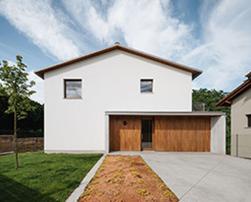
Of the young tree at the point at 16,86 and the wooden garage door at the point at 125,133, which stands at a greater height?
the young tree at the point at 16,86

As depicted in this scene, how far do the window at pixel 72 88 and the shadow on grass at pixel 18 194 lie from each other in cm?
820

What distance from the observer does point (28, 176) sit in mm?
6613

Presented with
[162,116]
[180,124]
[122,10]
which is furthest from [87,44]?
[180,124]

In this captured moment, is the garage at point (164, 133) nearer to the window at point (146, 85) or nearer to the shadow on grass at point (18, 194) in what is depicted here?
the window at point (146, 85)

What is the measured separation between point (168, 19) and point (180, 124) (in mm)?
6621

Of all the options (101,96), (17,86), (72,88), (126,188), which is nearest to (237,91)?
(101,96)

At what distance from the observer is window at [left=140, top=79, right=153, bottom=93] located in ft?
45.1

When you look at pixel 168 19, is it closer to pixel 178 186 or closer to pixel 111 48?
pixel 111 48

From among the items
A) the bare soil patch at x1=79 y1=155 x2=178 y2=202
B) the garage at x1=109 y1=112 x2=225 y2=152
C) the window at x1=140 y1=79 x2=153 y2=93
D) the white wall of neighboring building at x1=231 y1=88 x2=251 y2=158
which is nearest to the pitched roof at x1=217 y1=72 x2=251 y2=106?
the white wall of neighboring building at x1=231 y1=88 x2=251 y2=158

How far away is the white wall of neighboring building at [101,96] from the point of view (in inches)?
521

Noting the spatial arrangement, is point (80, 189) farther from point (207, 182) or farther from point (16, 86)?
point (16, 86)

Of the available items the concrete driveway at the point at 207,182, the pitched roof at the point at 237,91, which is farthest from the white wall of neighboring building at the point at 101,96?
the concrete driveway at the point at 207,182

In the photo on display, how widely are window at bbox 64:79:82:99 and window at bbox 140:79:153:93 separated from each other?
417cm

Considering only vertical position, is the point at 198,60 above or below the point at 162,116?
above
